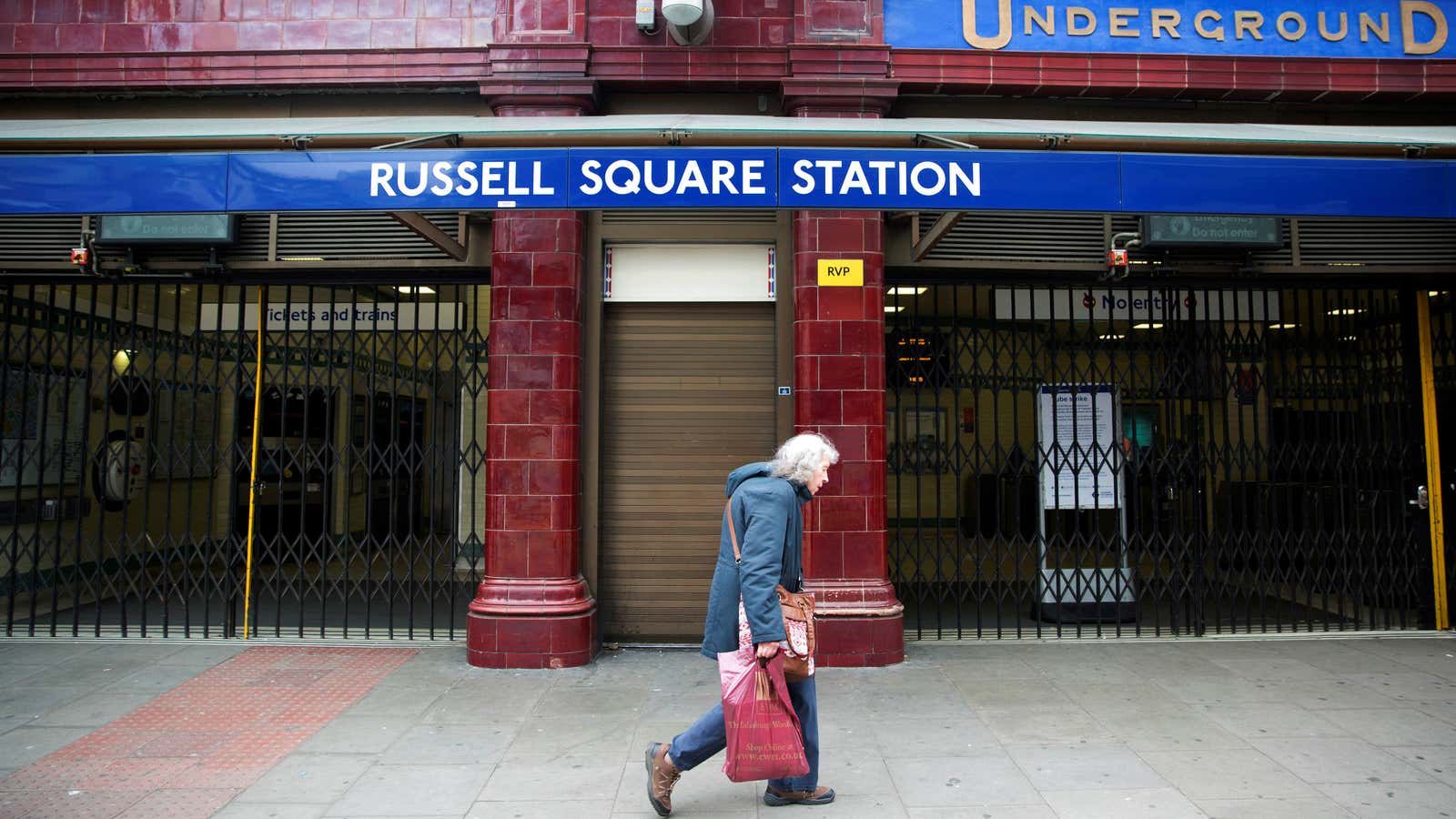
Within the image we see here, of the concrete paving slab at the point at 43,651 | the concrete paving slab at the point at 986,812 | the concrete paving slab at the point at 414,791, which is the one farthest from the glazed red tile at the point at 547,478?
the concrete paving slab at the point at 43,651

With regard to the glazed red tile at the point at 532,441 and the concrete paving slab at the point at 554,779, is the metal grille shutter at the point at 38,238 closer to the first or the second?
the glazed red tile at the point at 532,441

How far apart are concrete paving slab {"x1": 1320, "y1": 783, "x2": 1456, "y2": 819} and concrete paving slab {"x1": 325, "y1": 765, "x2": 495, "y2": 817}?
12.5 feet

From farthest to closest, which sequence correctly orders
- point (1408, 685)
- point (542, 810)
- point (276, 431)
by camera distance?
point (276, 431)
point (1408, 685)
point (542, 810)

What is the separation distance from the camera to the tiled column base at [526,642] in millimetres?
6527

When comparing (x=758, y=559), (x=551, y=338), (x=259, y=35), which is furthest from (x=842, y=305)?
(x=259, y=35)

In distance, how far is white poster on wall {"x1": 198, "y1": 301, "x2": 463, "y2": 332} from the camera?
7.46 meters

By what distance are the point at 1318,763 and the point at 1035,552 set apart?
11.1 feet

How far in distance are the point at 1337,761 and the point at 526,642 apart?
16.9 feet

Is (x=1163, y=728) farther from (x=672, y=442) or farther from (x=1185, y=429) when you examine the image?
(x=672, y=442)

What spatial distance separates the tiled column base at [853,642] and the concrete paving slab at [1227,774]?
2.13 metres

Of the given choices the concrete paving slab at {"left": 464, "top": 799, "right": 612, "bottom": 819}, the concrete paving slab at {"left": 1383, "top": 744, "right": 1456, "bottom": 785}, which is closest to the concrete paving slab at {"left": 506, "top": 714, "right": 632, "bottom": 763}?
the concrete paving slab at {"left": 464, "top": 799, "right": 612, "bottom": 819}

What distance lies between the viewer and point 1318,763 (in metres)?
4.61

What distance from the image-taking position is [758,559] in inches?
147

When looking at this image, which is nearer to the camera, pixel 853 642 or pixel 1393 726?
pixel 1393 726
